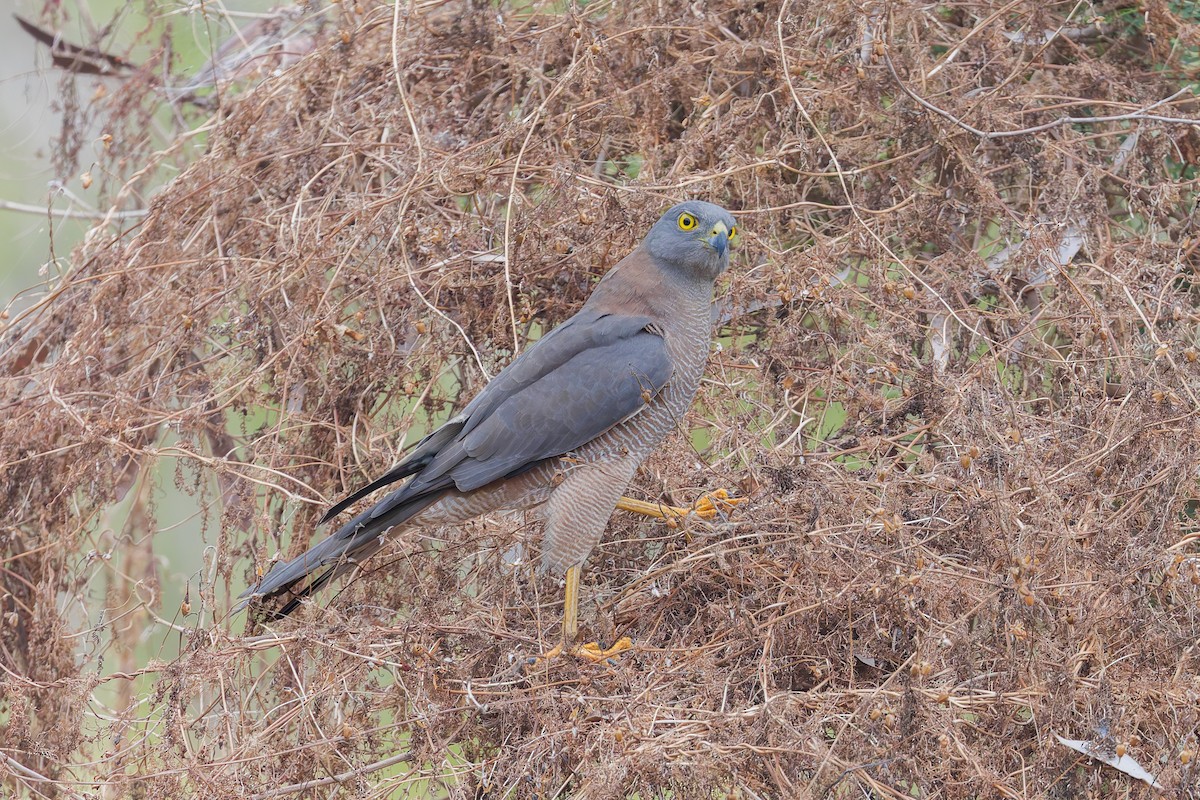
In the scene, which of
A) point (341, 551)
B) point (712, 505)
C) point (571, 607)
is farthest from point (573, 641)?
point (341, 551)

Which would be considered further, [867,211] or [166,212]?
[166,212]

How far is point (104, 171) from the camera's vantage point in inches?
200

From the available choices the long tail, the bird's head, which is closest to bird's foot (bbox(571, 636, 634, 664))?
the long tail

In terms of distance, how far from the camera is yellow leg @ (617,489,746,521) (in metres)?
3.76

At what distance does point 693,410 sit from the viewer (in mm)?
4406

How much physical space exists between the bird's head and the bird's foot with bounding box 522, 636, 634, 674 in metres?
1.31

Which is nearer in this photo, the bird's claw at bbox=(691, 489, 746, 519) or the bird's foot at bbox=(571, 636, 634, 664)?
the bird's foot at bbox=(571, 636, 634, 664)

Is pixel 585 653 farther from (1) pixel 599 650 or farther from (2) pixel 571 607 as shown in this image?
(2) pixel 571 607

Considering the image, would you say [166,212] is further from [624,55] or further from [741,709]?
[741,709]

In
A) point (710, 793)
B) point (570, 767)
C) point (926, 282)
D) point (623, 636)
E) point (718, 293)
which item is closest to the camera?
point (710, 793)

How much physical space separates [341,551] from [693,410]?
1399 millimetres

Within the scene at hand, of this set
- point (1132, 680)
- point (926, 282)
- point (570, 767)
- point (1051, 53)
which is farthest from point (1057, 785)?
point (1051, 53)

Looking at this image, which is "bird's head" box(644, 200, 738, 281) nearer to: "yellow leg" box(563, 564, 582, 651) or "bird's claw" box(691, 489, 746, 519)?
"bird's claw" box(691, 489, 746, 519)

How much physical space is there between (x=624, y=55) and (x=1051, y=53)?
69.4 inches
